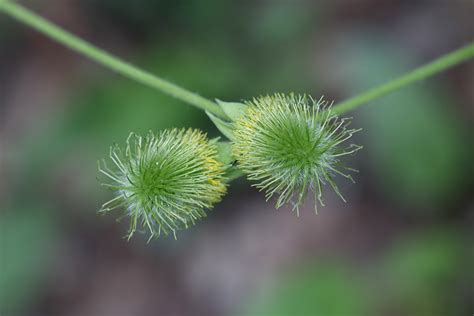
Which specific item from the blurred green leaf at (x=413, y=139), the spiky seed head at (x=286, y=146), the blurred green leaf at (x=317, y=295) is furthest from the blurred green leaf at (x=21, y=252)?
the spiky seed head at (x=286, y=146)

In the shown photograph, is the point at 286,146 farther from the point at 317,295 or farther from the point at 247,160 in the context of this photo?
the point at 317,295

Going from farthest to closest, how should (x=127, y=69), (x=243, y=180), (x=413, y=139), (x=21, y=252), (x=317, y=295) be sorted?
(x=21, y=252) → (x=243, y=180) → (x=413, y=139) → (x=317, y=295) → (x=127, y=69)

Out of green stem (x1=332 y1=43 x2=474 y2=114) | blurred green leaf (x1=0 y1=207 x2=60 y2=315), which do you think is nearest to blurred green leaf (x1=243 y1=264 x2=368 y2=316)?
blurred green leaf (x1=0 y1=207 x2=60 y2=315)

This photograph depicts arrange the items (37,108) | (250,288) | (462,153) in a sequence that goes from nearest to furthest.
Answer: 1. (462,153)
2. (250,288)
3. (37,108)

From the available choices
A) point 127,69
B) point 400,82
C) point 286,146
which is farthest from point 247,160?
point 400,82

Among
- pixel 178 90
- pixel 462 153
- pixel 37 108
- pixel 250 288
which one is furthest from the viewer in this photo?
pixel 37 108

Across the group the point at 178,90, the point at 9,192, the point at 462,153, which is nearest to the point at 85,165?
the point at 9,192

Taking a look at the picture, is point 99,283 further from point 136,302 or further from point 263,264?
point 263,264
